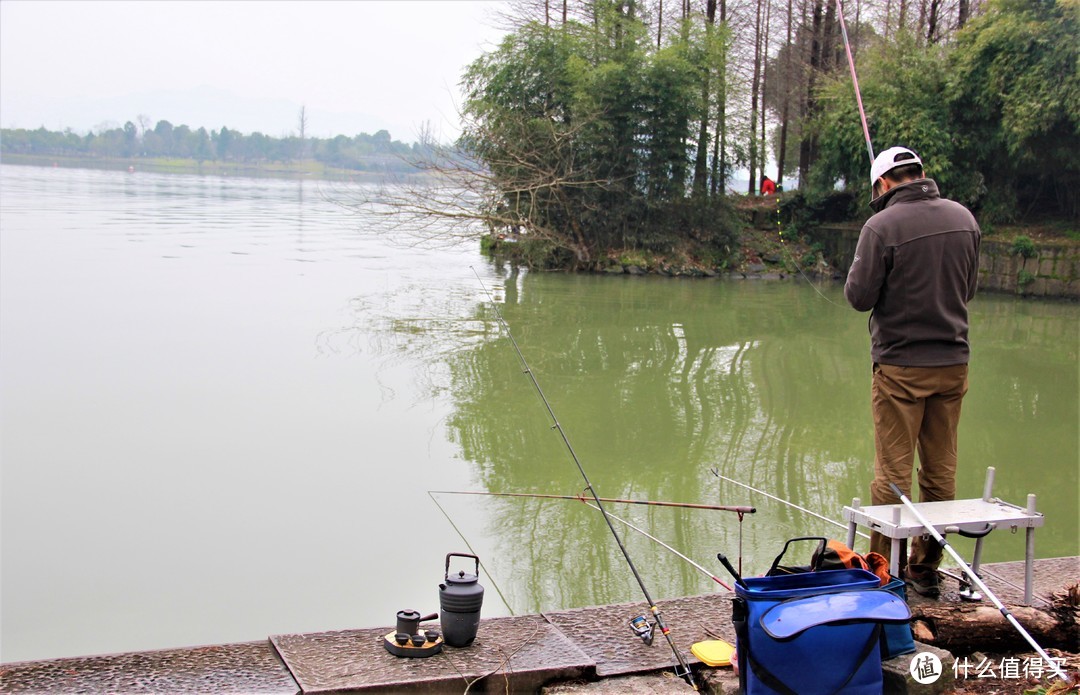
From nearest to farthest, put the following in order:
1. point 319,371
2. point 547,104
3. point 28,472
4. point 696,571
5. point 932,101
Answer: point 696,571 < point 28,472 < point 319,371 < point 932,101 < point 547,104

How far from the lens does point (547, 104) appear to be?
1677 centimetres

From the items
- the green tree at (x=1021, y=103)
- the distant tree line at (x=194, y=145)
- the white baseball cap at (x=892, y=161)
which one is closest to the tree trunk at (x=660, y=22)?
the green tree at (x=1021, y=103)

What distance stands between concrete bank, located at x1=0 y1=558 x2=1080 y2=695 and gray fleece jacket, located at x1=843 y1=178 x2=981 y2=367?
0.75m

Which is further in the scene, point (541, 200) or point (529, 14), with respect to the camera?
point (529, 14)

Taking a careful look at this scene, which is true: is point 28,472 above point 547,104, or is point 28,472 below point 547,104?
below

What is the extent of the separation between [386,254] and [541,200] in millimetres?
2982

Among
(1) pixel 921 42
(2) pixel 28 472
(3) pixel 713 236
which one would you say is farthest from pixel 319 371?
(1) pixel 921 42

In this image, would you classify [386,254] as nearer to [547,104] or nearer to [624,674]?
[547,104]

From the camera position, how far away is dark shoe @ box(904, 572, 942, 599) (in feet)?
9.72

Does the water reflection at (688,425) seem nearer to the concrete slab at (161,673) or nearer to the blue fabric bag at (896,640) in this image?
the blue fabric bag at (896,640)

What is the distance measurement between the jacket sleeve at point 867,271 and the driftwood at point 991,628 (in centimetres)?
86

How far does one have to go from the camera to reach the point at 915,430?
305cm

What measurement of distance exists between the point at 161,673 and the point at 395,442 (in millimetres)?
3276

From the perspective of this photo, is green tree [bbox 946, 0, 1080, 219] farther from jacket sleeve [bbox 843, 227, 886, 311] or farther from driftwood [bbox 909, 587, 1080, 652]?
driftwood [bbox 909, 587, 1080, 652]
